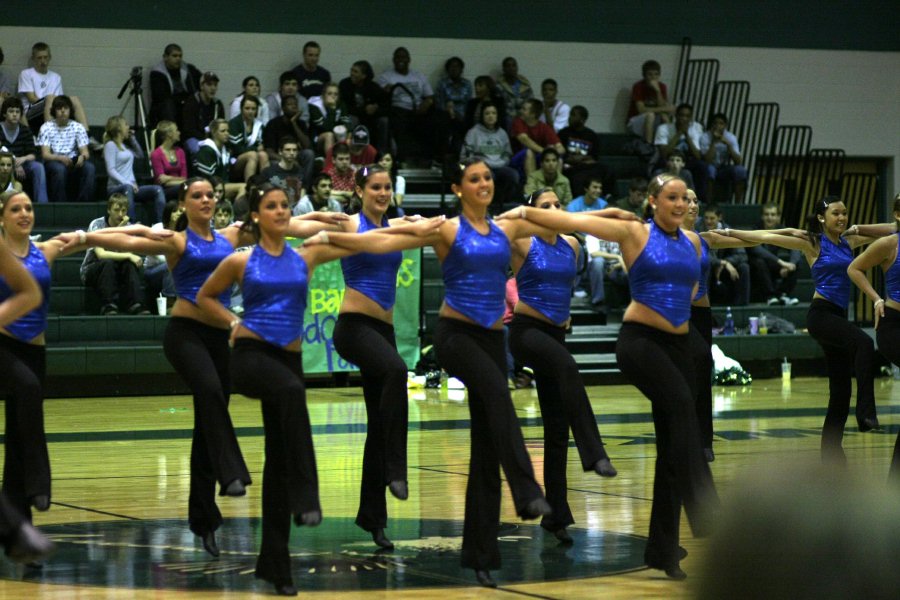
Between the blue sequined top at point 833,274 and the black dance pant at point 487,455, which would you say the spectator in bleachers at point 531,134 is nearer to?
the blue sequined top at point 833,274

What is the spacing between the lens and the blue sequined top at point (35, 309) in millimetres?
5574

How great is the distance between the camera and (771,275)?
15.0 m

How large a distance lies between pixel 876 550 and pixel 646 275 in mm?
4065

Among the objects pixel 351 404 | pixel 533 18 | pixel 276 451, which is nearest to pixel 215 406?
pixel 276 451

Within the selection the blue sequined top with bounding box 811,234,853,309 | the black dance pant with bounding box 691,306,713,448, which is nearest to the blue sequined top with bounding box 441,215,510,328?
the black dance pant with bounding box 691,306,713,448

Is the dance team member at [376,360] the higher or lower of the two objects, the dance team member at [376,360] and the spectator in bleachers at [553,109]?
the lower

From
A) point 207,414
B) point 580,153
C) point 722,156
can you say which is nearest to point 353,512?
point 207,414

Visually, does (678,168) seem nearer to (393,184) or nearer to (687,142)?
(687,142)

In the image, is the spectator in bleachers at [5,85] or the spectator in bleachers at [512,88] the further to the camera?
the spectator in bleachers at [512,88]

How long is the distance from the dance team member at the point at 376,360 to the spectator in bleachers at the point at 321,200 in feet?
21.6

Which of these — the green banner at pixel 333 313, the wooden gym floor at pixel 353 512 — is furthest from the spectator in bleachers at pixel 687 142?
the wooden gym floor at pixel 353 512

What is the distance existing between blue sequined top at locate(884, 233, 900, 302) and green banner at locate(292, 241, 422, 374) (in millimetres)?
5671

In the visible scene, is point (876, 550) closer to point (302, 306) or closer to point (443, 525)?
point (302, 306)

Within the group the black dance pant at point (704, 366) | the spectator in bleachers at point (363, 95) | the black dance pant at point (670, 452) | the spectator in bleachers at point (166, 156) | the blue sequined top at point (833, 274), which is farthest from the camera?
the spectator in bleachers at point (363, 95)
